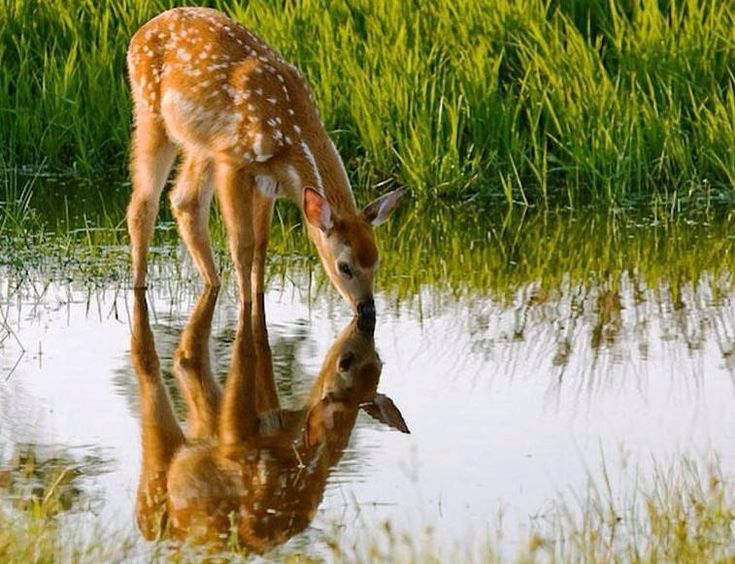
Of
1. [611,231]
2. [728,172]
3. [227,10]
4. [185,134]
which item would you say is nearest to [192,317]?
[185,134]

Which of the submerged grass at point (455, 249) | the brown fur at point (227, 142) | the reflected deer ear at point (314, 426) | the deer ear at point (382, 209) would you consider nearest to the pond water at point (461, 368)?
the submerged grass at point (455, 249)

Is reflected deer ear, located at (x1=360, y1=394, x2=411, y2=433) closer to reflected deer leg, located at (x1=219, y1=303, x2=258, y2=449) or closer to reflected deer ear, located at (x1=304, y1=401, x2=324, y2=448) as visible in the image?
reflected deer ear, located at (x1=304, y1=401, x2=324, y2=448)

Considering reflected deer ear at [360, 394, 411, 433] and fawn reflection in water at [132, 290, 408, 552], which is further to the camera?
reflected deer ear at [360, 394, 411, 433]

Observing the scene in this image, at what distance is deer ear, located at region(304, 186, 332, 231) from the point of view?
9586 mm

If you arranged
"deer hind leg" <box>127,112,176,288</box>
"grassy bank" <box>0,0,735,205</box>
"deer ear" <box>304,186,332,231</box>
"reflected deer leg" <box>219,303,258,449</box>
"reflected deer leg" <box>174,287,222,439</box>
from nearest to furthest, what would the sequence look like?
1. "reflected deer leg" <box>219,303,258,449</box>
2. "reflected deer leg" <box>174,287,222,439</box>
3. "deer ear" <box>304,186,332,231</box>
4. "deer hind leg" <box>127,112,176,288</box>
5. "grassy bank" <box>0,0,735,205</box>

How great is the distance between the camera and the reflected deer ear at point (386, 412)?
7848 millimetres

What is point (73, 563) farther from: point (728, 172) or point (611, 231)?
point (728, 172)

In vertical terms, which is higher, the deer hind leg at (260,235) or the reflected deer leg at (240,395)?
the deer hind leg at (260,235)

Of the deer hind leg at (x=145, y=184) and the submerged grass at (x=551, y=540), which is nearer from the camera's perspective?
the submerged grass at (x=551, y=540)

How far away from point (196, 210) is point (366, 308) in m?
1.32

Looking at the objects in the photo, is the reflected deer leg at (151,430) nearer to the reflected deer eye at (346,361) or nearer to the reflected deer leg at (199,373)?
the reflected deer leg at (199,373)

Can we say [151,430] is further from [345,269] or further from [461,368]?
[345,269]

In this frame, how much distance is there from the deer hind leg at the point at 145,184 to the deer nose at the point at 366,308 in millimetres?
1310

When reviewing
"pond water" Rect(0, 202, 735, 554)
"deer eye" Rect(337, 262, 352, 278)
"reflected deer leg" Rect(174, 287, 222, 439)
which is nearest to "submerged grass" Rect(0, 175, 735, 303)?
"pond water" Rect(0, 202, 735, 554)
